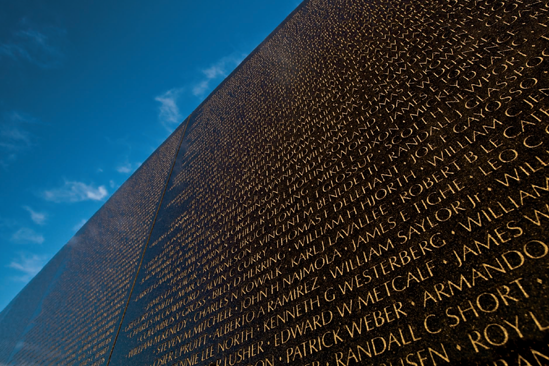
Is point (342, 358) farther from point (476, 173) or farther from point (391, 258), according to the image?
point (476, 173)

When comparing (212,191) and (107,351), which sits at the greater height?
(212,191)

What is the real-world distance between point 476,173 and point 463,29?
158 centimetres

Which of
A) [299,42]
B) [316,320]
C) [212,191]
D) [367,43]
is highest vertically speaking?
[299,42]

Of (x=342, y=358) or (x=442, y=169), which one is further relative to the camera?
(x=442, y=169)

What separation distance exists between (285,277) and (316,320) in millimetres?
454

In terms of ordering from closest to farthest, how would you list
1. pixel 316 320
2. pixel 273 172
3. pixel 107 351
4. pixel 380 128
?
pixel 316 320, pixel 380 128, pixel 273 172, pixel 107 351

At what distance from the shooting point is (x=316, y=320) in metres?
1.73

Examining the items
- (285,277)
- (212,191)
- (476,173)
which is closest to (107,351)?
(212,191)

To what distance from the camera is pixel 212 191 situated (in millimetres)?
4105

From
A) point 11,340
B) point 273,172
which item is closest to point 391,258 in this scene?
point 273,172

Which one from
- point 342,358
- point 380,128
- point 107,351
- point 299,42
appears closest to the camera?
point 342,358

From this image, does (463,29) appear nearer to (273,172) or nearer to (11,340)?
(273,172)

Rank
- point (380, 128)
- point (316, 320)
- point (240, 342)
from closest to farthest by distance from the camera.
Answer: point (316, 320), point (240, 342), point (380, 128)

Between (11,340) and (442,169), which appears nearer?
(442,169)
